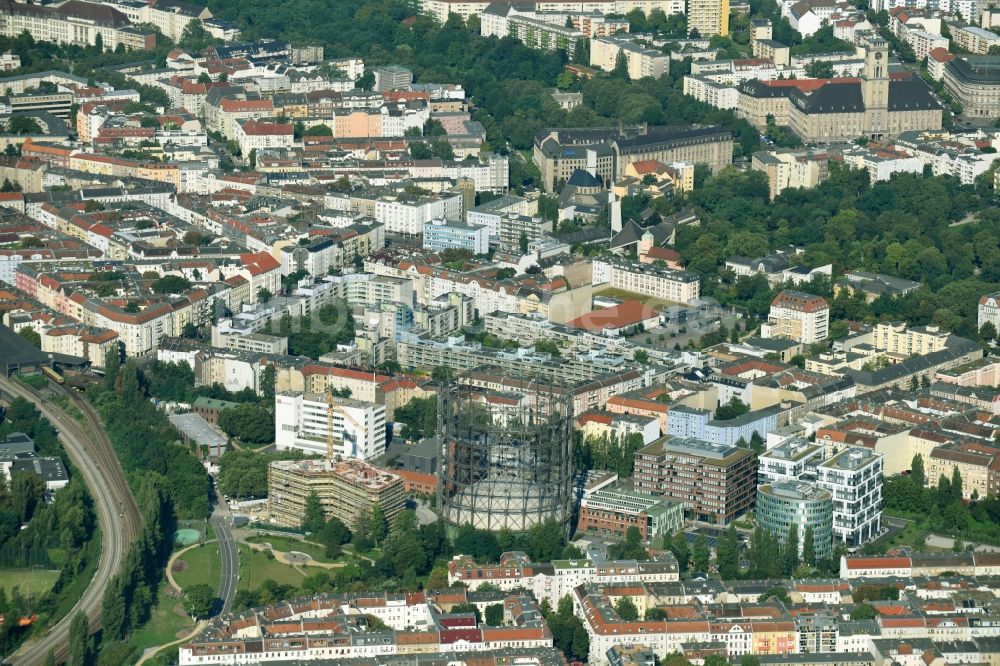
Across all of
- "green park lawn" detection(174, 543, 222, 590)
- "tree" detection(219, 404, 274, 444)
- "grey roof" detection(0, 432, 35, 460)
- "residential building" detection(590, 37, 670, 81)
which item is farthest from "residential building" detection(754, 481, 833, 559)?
"residential building" detection(590, 37, 670, 81)

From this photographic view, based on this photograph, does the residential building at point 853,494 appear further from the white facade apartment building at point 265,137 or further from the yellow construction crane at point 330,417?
the white facade apartment building at point 265,137

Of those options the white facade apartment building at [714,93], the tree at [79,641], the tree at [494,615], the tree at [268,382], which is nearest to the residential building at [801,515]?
the tree at [494,615]

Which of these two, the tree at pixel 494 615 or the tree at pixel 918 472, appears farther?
the tree at pixel 918 472

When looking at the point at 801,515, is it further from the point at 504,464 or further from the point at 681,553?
the point at 504,464

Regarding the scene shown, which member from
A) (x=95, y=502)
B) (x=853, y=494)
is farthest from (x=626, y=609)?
(x=95, y=502)

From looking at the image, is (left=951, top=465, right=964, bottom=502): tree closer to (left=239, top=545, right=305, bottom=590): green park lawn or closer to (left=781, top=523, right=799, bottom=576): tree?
(left=781, top=523, right=799, bottom=576): tree
